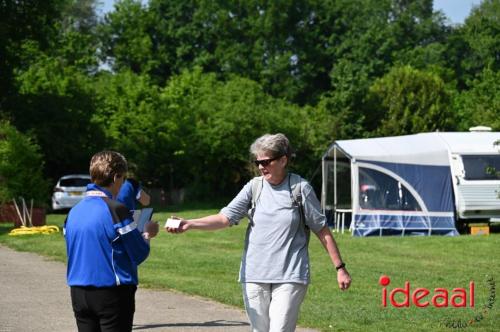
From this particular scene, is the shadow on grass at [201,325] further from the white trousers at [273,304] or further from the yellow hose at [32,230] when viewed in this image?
the yellow hose at [32,230]

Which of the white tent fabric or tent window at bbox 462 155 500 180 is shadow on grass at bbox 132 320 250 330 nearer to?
the white tent fabric

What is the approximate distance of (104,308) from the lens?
20.3 feet

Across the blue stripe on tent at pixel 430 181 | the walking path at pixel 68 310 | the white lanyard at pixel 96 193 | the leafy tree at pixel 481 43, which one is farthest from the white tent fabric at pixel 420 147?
the leafy tree at pixel 481 43

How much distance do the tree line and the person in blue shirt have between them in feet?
69.0

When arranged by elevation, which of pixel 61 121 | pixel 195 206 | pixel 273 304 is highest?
pixel 61 121

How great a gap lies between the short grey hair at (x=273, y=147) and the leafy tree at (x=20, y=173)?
20796 millimetres

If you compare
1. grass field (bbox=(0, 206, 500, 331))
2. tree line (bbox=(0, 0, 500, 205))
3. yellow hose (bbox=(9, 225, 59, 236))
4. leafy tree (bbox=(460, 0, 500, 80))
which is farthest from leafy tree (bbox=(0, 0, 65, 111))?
leafy tree (bbox=(460, 0, 500, 80))

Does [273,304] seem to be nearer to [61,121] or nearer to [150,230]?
[150,230]

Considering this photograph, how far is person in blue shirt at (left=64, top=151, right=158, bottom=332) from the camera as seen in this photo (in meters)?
6.20

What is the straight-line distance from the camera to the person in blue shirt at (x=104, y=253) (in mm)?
6203

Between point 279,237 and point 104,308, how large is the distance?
1.24 meters

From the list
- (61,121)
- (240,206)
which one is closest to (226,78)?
(61,121)

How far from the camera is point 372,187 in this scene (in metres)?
26.7

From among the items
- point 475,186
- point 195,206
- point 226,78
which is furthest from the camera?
point 226,78
